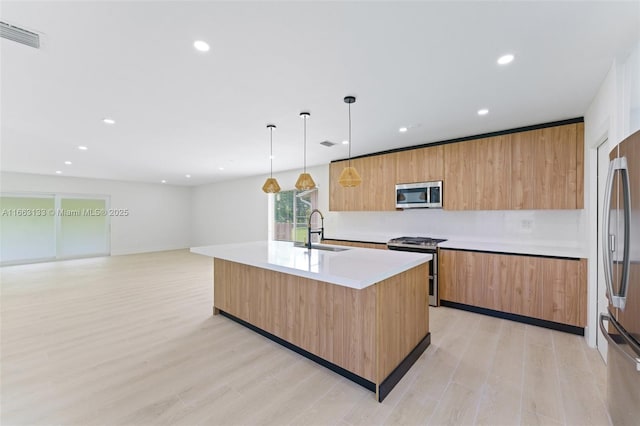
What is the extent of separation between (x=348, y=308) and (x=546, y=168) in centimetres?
307

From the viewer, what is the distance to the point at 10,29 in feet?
5.35

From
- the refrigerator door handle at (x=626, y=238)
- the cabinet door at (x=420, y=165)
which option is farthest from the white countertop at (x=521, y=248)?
the refrigerator door handle at (x=626, y=238)

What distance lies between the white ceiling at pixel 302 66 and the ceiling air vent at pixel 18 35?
7cm

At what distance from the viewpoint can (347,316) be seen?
217 cm

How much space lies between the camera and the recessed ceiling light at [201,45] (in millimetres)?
1775

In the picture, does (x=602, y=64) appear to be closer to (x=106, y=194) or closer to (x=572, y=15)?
(x=572, y=15)

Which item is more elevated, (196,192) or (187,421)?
(196,192)

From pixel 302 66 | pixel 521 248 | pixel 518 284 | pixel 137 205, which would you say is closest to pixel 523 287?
pixel 518 284

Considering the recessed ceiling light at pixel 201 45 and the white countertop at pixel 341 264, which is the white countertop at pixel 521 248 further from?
the recessed ceiling light at pixel 201 45

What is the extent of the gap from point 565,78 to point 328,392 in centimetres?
319

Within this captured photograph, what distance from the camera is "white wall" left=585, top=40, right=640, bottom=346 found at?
70.2 inches

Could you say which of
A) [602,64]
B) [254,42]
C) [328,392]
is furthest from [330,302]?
[602,64]

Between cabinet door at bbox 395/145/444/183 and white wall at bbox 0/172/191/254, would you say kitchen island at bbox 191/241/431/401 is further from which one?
white wall at bbox 0/172/191/254

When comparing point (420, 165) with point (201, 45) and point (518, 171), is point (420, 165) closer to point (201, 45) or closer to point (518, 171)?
point (518, 171)
